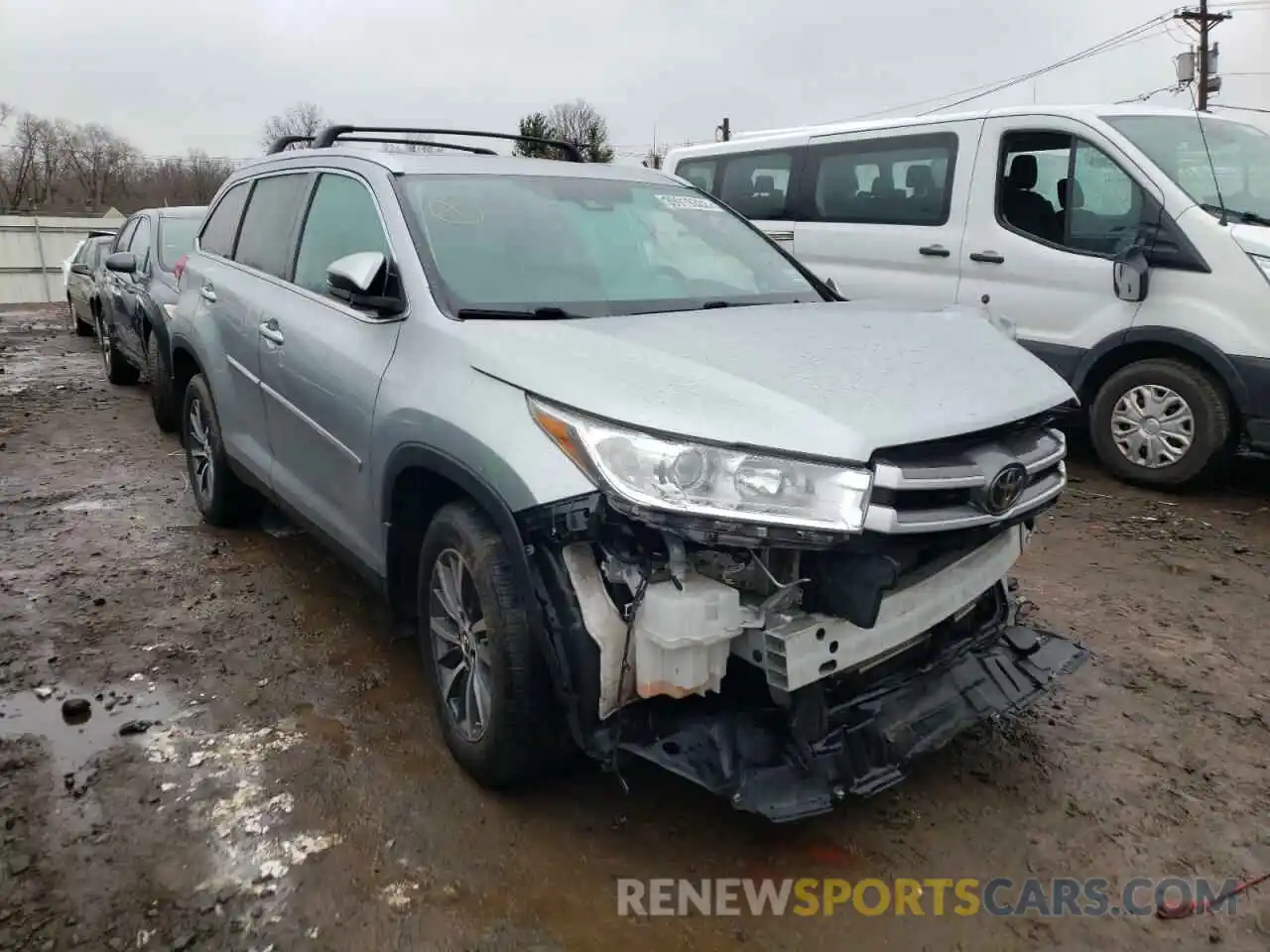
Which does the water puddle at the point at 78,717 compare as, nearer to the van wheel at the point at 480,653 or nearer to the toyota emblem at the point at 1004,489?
the van wheel at the point at 480,653

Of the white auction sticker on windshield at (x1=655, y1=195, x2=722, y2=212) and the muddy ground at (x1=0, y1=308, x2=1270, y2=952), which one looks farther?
the white auction sticker on windshield at (x1=655, y1=195, x2=722, y2=212)

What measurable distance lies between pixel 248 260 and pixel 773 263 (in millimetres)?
2444

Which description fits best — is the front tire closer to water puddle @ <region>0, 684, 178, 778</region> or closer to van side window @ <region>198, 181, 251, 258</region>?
van side window @ <region>198, 181, 251, 258</region>

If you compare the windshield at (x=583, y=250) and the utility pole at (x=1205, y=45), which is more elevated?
the utility pole at (x=1205, y=45)

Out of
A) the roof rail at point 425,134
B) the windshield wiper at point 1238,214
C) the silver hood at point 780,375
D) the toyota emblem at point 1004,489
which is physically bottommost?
the toyota emblem at point 1004,489

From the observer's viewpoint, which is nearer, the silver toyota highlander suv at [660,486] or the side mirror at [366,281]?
the silver toyota highlander suv at [660,486]

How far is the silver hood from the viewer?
89.7 inches

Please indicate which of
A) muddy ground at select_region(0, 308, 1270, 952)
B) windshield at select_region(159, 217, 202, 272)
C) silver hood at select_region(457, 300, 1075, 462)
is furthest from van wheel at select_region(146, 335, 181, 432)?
silver hood at select_region(457, 300, 1075, 462)

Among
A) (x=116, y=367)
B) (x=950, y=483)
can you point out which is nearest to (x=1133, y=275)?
(x=950, y=483)

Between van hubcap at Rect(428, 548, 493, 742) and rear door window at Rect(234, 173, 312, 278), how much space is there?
6.05 ft

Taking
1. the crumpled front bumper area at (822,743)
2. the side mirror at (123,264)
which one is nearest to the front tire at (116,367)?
the side mirror at (123,264)

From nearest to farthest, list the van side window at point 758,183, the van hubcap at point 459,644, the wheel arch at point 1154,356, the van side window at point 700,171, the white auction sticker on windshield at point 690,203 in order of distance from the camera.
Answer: the van hubcap at point 459,644
the white auction sticker on windshield at point 690,203
the wheel arch at point 1154,356
the van side window at point 758,183
the van side window at point 700,171

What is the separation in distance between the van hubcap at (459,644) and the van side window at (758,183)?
551 cm

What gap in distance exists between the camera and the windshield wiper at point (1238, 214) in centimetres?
543
